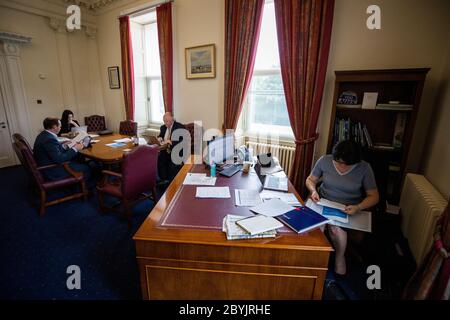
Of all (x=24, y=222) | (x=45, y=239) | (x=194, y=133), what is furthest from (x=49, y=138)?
(x=194, y=133)

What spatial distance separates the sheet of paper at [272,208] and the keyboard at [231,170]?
2.05 ft

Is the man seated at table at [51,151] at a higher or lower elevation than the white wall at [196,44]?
lower

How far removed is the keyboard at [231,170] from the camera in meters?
2.12

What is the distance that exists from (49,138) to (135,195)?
134 centimetres

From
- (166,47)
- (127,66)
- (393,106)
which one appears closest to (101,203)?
(166,47)

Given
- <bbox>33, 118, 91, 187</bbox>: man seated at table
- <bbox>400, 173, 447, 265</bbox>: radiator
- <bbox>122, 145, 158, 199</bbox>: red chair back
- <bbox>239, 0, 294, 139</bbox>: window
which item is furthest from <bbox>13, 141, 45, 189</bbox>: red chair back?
<bbox>400, 173, 447, 265</bbox>: radiator

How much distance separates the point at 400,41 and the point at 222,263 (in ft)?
9.34

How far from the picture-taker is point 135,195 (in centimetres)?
253

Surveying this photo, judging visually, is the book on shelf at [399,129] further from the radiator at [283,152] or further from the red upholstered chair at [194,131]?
the red upholstered chair at [194,131]

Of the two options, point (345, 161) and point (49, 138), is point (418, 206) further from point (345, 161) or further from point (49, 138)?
point (49, 138)

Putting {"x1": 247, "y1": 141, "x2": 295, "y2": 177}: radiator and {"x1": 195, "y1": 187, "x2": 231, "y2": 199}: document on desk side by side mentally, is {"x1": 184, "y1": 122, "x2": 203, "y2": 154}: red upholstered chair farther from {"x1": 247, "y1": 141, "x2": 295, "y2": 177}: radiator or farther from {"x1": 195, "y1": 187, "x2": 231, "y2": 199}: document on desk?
{"x1": 195, "y1": 187, "x2": 231, "y2": 199}: document on desk

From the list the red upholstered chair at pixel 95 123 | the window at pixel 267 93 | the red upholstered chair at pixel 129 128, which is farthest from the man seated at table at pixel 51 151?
the window at pixel 267 93

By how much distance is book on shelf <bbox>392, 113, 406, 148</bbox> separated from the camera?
2.36 m

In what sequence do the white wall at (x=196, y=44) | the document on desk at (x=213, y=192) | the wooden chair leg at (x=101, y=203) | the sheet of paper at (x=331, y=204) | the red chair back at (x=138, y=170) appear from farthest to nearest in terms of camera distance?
the white wall at (x=196, y=44), the wooden chair leg at (x=101, y=203), the red chair back at (x=138, y=170), the sheet of paper at (x=331, y=204), the document on desk at (x=213, y=192)
